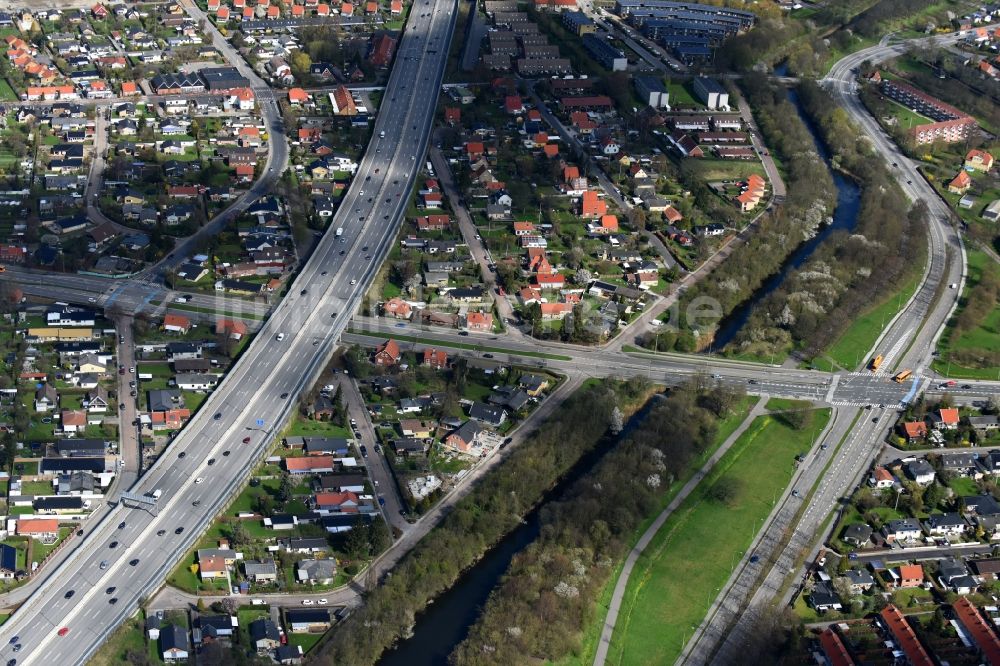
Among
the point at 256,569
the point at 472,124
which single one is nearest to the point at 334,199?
the point at 472,124

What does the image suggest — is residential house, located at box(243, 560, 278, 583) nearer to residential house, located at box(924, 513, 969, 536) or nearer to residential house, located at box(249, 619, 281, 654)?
residential house, located at box(249, 619, 281, 654)

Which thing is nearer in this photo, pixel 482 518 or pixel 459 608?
pixel 459 608

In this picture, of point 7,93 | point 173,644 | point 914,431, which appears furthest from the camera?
point 7,93

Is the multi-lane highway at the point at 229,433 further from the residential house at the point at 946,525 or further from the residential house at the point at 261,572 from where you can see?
the residential house at the point at 946,525

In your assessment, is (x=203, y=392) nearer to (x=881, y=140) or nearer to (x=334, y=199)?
(x=334, y=199)

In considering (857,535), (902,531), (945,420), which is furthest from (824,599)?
(945,420)

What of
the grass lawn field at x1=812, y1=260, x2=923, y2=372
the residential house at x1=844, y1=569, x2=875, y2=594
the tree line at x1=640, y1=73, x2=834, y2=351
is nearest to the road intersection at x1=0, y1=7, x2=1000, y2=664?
the grass lawn field at x1=812, y1=260, x2=923, y2=372

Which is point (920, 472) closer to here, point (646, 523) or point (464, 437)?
point (646, 523)
